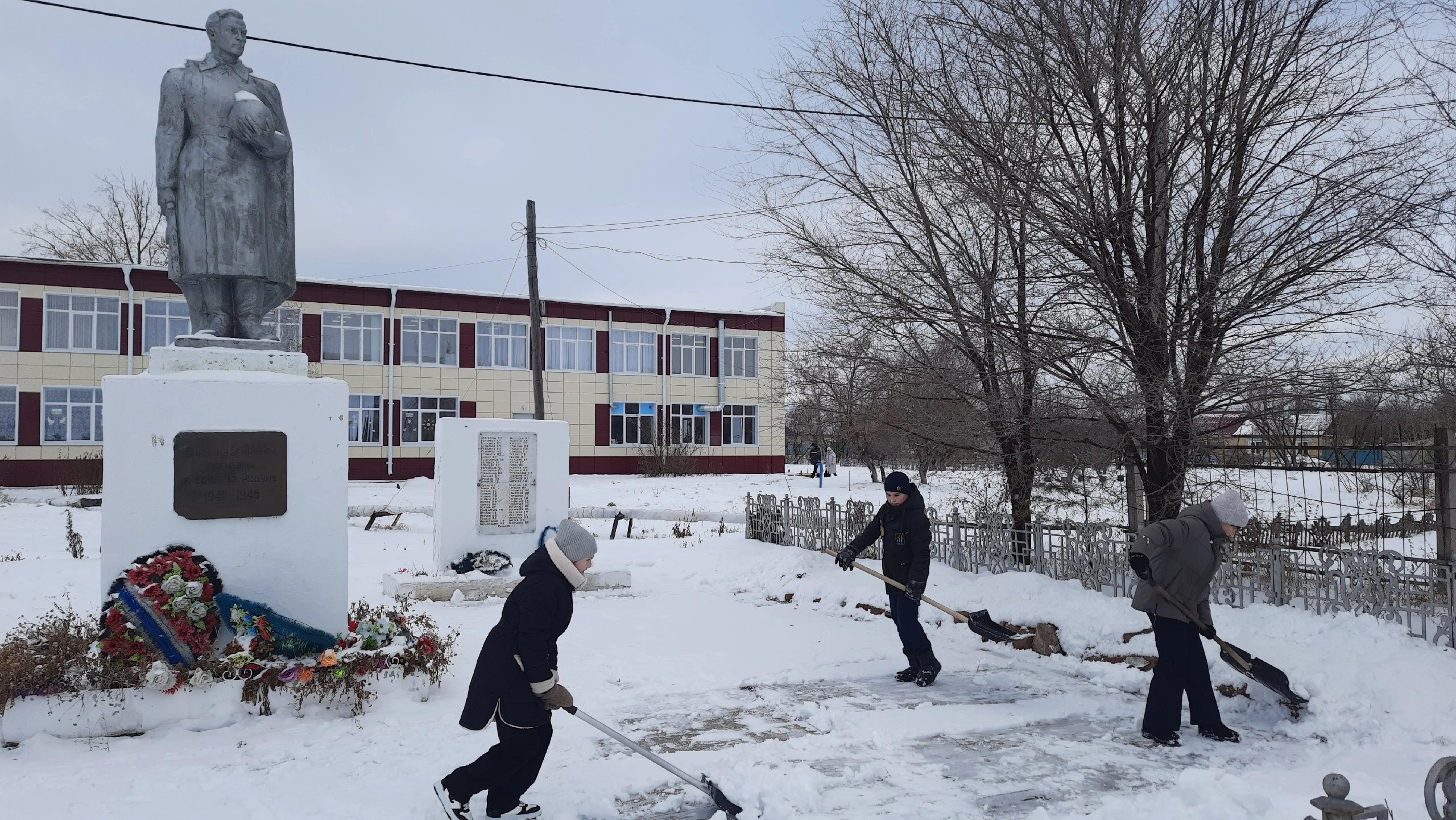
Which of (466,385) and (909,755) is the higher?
(466,385)

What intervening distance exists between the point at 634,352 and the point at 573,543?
30.3 metres

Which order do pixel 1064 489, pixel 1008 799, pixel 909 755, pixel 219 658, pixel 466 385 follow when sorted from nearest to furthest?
→ pixel 1008 799
pixel 909 755
pixel 219 658
pixel 1064 489
pixel 466 385

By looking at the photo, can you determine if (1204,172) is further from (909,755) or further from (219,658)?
(219,658)

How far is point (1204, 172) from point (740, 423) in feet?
95.6

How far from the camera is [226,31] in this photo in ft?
22.2

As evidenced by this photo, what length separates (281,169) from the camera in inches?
278

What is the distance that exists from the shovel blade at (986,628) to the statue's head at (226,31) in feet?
24.0

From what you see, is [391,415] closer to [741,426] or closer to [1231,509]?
[741,426]

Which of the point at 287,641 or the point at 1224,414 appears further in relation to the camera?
the point at 1224,414

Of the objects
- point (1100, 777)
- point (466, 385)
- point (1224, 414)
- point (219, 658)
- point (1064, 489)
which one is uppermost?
point (466, 385)

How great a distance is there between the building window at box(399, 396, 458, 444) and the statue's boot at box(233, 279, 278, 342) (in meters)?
24.7

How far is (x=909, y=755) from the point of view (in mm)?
5258

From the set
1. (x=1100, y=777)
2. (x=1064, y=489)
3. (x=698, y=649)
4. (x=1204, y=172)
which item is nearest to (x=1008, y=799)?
(x=1100, y=777)

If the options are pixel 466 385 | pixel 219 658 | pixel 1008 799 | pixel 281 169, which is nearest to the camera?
pixel 1008 799
